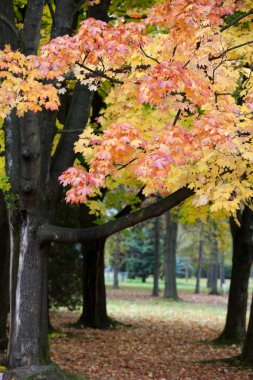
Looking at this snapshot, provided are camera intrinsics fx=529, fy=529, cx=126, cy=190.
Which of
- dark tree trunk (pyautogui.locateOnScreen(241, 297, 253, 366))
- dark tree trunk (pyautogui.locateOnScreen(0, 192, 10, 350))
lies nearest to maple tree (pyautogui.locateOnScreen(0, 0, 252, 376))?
dark tree trunk (pyautogui.locateOnScreen(0, 192, 10, 350))

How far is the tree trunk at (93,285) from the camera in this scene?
16016mm

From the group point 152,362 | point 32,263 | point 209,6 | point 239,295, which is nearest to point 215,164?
point 209,6

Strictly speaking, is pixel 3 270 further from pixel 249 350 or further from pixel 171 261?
pixel 171 261

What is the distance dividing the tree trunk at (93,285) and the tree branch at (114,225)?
7832mm

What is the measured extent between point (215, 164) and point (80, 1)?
3.76 m

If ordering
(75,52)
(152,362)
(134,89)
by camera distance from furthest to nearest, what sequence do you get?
(152,362)
(134,89)
(75,52)

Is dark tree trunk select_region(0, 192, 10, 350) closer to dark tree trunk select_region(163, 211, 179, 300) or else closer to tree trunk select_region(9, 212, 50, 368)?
tree trunk select_region(9, 212, 50, 368)

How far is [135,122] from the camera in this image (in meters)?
8.41

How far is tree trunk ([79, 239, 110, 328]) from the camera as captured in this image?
16016mm

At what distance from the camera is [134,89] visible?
7.23 metres

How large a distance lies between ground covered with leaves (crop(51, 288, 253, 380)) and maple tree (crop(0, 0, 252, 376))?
87.9 inches

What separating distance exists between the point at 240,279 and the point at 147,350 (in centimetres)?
308

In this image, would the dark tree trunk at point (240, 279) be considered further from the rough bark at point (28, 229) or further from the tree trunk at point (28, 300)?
the tree trunk at point (28, 300)

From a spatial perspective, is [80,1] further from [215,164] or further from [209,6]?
[215,164]
